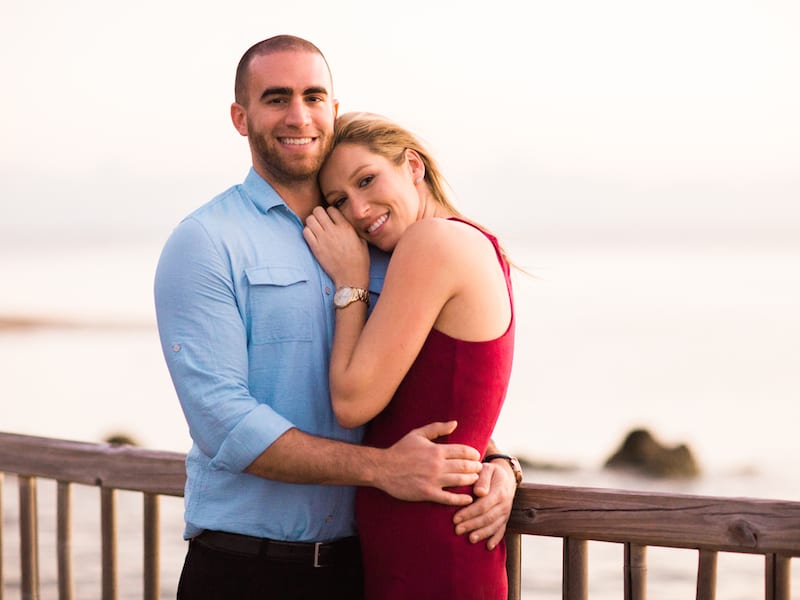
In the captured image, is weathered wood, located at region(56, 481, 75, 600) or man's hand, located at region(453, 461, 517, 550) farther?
weathered wood, located at region(56, 481, 75, 600)

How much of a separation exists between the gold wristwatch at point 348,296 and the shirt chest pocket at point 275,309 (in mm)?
62

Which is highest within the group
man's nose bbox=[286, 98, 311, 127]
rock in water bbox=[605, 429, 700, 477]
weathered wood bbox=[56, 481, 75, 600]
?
man's nose bbox=[286, 98, 311, 127]

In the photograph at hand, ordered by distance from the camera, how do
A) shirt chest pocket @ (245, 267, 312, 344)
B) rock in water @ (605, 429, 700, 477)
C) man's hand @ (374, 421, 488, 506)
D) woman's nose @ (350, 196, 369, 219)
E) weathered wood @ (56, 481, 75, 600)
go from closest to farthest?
man's hand @ (374, 421, 488, 506) → shirt chest pocket @ (245, 267, 312, 344) → woman's nose @ (350, 196, 369, 219) → weathered wood @ (56, 481, 75, 600) → rock in water @ (605, 429, 700, 477)

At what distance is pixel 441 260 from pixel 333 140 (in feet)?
1.48

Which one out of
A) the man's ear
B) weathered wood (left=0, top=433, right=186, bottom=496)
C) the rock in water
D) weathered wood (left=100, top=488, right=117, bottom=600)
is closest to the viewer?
the man's ear

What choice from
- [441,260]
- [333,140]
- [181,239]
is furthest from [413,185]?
[181,239]

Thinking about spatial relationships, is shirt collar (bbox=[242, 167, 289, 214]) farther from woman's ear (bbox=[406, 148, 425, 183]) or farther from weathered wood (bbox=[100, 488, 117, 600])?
weathered wood (bbox=[100, 488, 117, 600])

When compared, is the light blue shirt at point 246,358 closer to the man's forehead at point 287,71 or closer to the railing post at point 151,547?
the man's forehead at point 287,71

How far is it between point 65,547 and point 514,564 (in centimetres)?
125

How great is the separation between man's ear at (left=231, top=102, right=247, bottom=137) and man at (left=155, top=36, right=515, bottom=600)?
4 cm

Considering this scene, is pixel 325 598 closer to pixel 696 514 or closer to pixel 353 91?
pixel 696 514

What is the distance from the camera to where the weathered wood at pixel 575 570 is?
7.07ft

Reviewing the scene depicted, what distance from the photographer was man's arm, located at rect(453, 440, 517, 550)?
1.96 meters

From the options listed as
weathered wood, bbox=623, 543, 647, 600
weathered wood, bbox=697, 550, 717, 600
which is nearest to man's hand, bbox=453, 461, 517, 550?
weathered wood, bbox=623, 543, 647, 600
